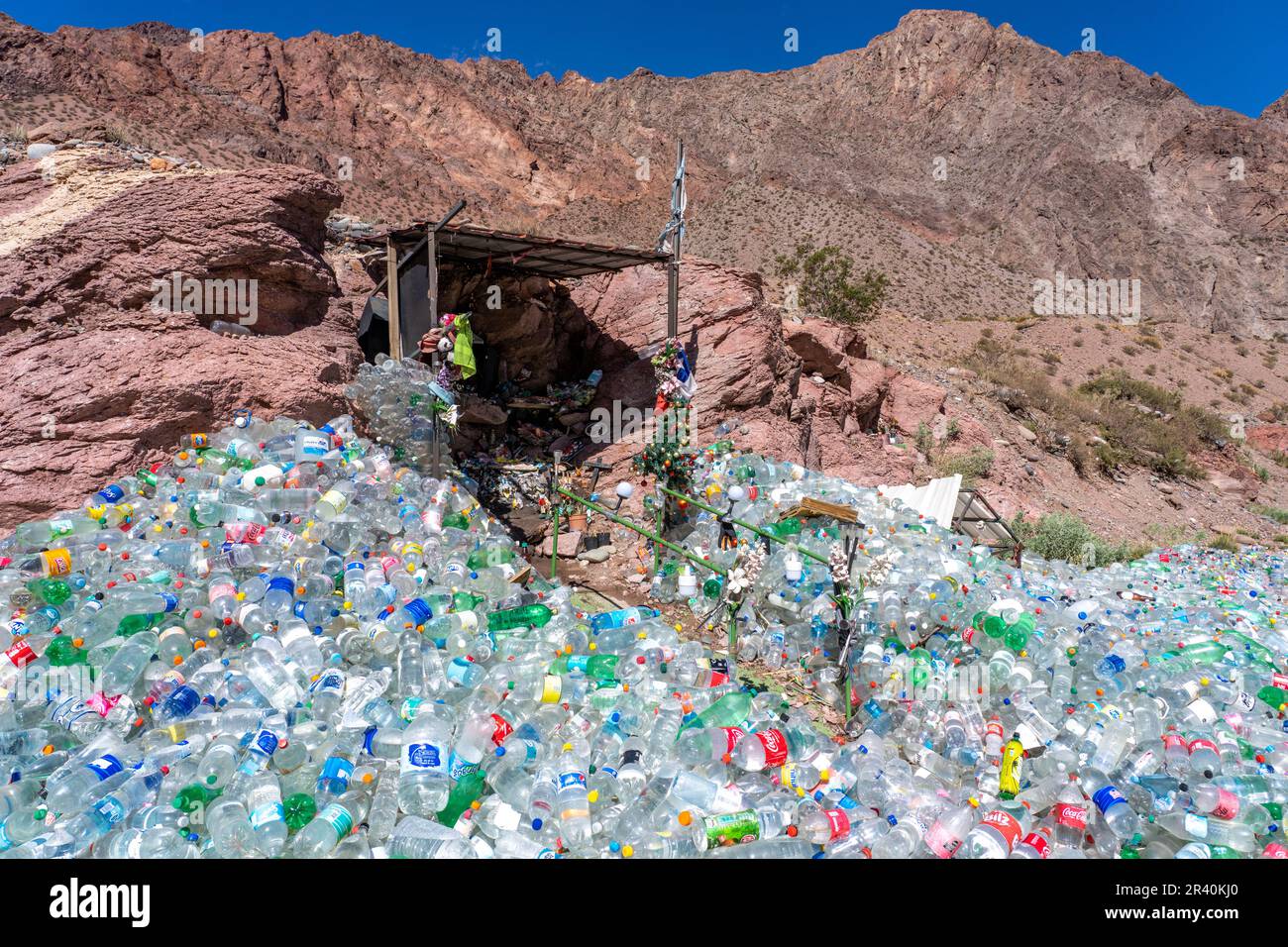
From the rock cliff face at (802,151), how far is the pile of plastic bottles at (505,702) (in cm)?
2828

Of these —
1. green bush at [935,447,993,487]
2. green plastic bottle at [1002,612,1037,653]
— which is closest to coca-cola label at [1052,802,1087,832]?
green plastic bottle at [1002,612,1037,653]

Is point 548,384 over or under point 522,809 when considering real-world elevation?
over

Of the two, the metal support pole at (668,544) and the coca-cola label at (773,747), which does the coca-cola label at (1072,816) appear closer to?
the coca-cola label at (773,747)

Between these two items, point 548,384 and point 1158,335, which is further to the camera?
point 1158,335

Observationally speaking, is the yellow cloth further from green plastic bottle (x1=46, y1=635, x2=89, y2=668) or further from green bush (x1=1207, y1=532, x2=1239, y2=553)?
green bush (x1=1207, y1=532, x2=1239, y2=553)

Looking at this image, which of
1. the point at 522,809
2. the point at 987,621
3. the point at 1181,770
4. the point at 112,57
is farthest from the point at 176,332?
the point at 112,57

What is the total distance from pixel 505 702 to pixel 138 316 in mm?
4552

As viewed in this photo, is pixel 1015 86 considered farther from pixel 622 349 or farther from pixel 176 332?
pixel 176 332

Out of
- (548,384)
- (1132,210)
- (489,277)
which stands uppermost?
(1132,210)

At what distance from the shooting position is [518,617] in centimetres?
432

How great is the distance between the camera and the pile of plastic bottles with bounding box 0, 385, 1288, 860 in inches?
106

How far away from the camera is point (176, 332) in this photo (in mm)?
5379

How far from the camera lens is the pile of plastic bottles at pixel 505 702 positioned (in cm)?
270

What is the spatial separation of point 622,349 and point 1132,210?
5204 cm
